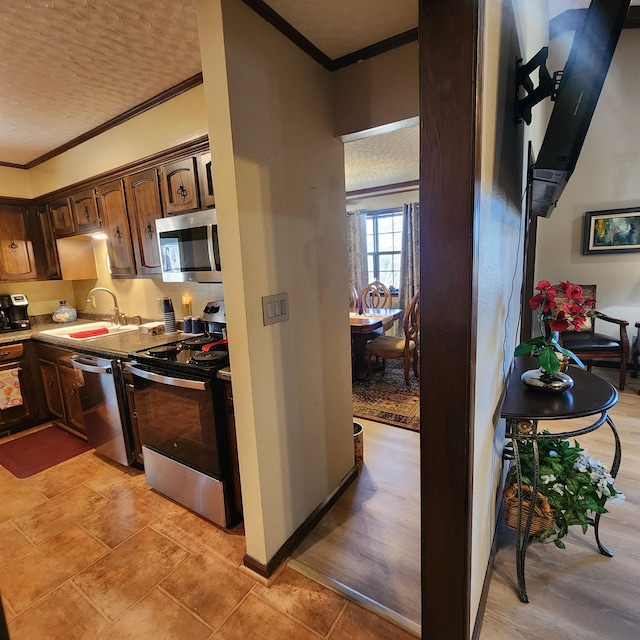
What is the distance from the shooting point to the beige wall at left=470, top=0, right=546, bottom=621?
1.07 meters

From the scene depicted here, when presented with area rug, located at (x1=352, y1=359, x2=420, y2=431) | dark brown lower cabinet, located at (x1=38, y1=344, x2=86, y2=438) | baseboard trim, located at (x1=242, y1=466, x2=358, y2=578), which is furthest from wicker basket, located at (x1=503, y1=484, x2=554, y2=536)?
dark brown lower cabinet, located at (x1=38, y1=344, x2=86, y2=438)

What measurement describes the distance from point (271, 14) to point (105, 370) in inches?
86.2

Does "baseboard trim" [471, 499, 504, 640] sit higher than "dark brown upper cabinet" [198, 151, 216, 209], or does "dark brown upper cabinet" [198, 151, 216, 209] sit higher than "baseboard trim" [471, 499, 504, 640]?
"dark brown upper cabinet" [198, 151, 216, 209]

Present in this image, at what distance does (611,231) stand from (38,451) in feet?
19.5

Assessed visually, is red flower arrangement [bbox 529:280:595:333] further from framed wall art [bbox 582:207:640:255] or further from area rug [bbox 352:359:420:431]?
framed wall art [bbox 582:207:640:255]

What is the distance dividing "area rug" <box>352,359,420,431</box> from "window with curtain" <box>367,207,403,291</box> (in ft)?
6.95

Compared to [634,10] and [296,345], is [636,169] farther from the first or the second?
[296,345]

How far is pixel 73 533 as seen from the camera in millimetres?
2010

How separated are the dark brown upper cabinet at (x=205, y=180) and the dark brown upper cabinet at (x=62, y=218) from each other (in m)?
1.72

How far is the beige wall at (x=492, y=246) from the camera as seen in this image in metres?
1.07

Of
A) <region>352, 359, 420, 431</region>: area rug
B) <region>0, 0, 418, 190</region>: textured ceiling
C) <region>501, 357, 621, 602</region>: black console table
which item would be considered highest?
<region>0, 0, 418, 190</region>: textured ceiling

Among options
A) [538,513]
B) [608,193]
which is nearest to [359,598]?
[538,513]

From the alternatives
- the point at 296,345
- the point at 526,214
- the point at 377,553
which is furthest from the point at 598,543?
the point at 526,214

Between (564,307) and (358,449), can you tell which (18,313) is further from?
(564,307)
